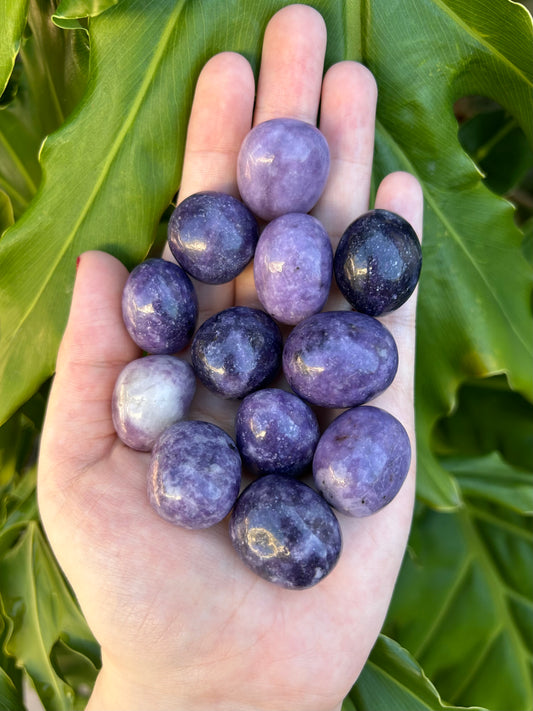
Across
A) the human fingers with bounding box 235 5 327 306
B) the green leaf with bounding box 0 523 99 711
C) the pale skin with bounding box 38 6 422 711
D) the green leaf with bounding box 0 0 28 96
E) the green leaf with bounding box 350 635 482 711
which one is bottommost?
the green leaf with bounding box 350 635 482 711

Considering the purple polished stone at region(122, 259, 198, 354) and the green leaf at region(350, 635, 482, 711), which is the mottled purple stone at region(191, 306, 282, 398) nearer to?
the purple polished stone at region(122, 259, 198, 354)

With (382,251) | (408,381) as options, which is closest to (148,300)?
(382,251)

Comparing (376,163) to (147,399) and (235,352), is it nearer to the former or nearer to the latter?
(235,352)

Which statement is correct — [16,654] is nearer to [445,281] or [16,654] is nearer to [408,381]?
[408,381]

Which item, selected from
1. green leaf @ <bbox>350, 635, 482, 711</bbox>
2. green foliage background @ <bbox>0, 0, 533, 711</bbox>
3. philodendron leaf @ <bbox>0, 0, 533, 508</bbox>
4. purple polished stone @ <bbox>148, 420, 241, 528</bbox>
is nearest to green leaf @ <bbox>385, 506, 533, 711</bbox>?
green foliage background @ <bbox>0, 0, 533, 711</bbox>

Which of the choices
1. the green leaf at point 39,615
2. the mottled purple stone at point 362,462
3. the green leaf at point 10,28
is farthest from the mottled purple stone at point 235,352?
the green leaf at point 39,615

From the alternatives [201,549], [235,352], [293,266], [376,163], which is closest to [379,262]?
[293,266]
